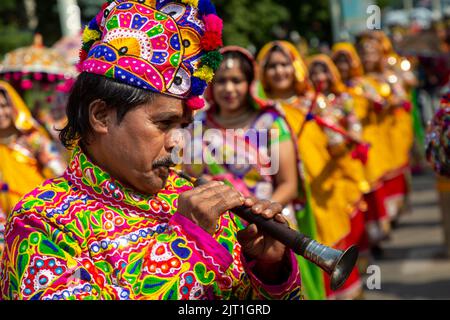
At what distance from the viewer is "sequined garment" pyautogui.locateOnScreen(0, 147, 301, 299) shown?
204 cm

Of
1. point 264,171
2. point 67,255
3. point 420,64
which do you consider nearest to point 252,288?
point 67,255

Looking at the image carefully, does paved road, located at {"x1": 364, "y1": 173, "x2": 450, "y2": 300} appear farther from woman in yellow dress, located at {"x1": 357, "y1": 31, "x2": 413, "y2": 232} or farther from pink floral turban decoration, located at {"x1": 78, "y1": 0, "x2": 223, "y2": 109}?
pink floral turban decoration, located at {"x1": 78, "y1": 0, "x2": 223, "y2": 109}

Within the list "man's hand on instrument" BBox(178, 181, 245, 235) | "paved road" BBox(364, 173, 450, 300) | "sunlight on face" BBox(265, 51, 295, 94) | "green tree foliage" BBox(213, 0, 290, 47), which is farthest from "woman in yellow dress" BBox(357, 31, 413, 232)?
"man's hand on instrument" BBox(178, 181, 245, 235)

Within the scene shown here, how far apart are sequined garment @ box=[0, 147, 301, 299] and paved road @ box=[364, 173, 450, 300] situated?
455cm

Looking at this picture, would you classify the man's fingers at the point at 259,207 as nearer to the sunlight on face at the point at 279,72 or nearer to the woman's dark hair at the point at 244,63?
the woman's dark hair at the point at 244,63

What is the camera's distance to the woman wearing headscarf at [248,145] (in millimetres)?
4676

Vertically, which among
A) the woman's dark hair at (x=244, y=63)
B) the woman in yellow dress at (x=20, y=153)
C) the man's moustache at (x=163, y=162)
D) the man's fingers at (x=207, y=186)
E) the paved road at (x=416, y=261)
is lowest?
the paved road at (x=416, y=261)

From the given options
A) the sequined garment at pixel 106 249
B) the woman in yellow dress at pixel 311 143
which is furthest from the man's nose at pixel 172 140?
the woman in yellow dress at pixel 311 143

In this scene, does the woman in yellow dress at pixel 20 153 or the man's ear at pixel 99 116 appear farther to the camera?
the woman in yellow dress at pixel 20 153

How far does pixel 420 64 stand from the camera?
16.6 metres

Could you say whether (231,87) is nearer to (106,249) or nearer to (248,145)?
(248,145)

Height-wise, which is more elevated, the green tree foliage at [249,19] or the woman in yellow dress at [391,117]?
the green tree foliage at [249,19]

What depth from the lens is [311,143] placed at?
6.70 meters

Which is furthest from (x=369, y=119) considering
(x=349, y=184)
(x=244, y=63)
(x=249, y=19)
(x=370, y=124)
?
(x=249, y=19)
